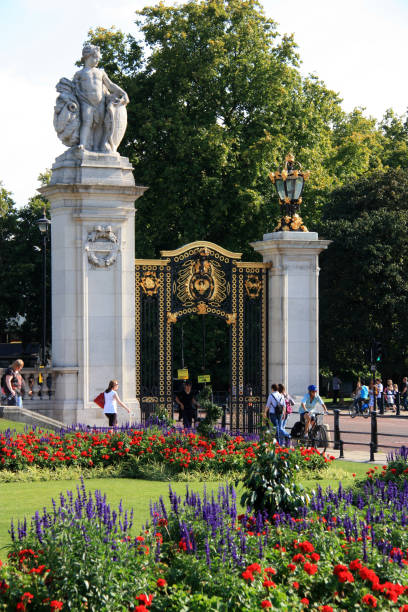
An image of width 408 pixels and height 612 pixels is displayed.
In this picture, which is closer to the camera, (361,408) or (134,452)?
(134,452)

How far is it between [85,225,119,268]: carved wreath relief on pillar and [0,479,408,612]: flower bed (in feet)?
35.0

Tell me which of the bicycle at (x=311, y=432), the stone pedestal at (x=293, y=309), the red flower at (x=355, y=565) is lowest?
the bicycle at (x=311, y=432)

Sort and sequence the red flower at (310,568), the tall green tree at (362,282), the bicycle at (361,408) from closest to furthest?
the red flower at (310,568) → the bicycle at (361,408) → the tall green tree at (362,282)

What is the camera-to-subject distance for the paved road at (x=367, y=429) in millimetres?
Result: 18812

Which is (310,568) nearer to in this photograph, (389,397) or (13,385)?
(13,385)

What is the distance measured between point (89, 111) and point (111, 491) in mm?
8425

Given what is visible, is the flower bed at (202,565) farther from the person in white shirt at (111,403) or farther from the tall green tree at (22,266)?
the tall green tree at (22,266)

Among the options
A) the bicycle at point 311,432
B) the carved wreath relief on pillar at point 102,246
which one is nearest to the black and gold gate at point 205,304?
the carved wreath relief on pillar at point 102,246

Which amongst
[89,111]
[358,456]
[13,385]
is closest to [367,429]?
[358,456]

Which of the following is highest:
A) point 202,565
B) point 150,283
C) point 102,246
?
point 102,246

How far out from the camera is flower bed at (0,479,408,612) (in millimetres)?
5812

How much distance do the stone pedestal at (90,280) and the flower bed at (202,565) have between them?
1031 cm

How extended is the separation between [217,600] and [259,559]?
2.21 ft

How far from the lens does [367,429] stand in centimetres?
2589
